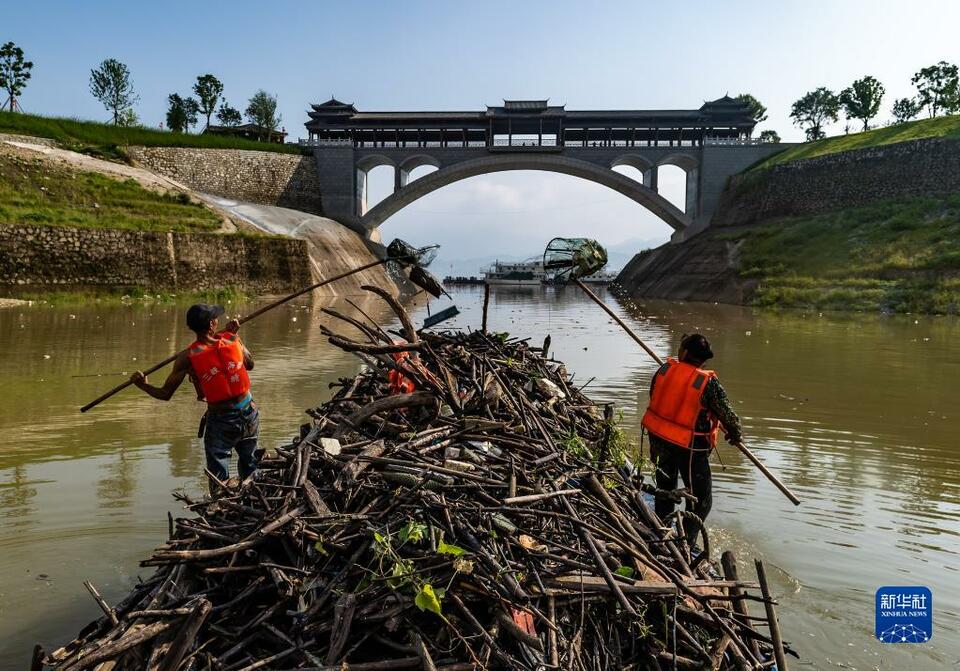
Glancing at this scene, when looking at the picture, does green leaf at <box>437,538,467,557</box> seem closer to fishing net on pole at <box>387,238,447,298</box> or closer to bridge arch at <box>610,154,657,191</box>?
fishing net on pole at <box>387,238,447,298</box>

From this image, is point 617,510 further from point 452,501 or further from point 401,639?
point 401,639

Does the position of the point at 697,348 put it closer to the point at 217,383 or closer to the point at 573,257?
the point at 573,257

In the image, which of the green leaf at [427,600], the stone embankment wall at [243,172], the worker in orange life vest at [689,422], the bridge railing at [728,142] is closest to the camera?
the green leaf at [427,600]

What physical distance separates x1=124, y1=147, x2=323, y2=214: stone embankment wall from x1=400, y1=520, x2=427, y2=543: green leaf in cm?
5585

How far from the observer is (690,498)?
5.20 m

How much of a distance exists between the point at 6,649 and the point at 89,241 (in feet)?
109

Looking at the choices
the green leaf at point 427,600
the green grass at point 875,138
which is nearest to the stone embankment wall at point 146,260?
the green leaf at point 427,600

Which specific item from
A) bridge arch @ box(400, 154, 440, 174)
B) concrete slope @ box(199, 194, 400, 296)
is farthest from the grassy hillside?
bridge arch @ box(400, 154, 440, 174)

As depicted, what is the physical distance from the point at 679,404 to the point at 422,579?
3.45 meters

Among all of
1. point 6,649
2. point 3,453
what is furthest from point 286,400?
point 6,649

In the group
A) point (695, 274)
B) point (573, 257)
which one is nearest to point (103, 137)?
point (695, 274)

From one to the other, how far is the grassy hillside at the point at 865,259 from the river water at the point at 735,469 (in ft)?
50.0

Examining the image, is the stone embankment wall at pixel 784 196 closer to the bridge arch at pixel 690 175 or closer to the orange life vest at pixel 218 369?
the bridge arch at pixel 690 175

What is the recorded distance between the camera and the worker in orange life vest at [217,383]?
5.82m
